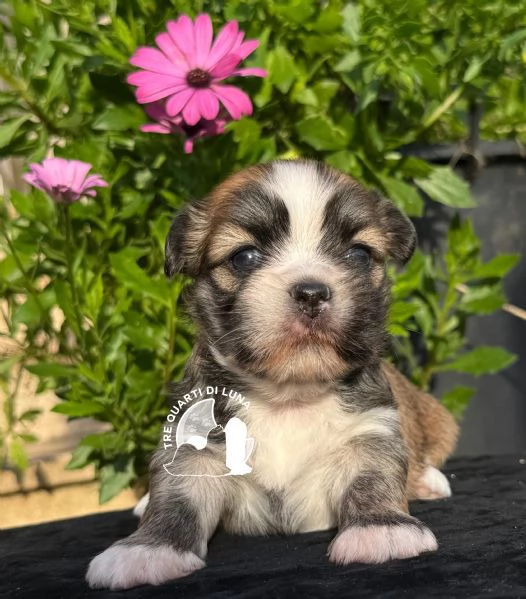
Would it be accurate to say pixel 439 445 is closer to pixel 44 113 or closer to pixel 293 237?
pixel 293 237

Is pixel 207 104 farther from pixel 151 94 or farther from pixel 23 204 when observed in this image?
pixel 23 204

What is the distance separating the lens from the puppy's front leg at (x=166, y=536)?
66.7 inches

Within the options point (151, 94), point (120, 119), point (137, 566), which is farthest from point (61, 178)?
point (137, 566)

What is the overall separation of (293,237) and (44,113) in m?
1.21

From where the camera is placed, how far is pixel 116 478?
2.67m

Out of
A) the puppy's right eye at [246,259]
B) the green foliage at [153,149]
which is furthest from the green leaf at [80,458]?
the puppy's right eye at [246,259]

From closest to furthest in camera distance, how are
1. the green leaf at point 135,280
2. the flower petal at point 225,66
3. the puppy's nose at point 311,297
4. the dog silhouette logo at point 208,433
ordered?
1. the puppy's nose at point 311,297
2. the dog silhouette logo at point 208,433
3. the flower petal at point 225,66
4. the green leaf at point 135,280

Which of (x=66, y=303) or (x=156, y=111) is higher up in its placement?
(x=156, y=111)

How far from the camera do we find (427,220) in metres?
3.27

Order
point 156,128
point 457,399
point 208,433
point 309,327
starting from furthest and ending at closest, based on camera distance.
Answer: point 457,399 → point 156,128 → point 208,433 → point 309,327

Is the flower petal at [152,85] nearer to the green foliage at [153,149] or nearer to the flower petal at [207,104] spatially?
the flower petal at [207,104]

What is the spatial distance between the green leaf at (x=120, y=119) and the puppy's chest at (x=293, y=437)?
1.10 metres

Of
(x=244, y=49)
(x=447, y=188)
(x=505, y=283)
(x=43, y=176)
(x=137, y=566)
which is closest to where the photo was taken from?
(x=137, y=566)

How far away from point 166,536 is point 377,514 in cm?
47
